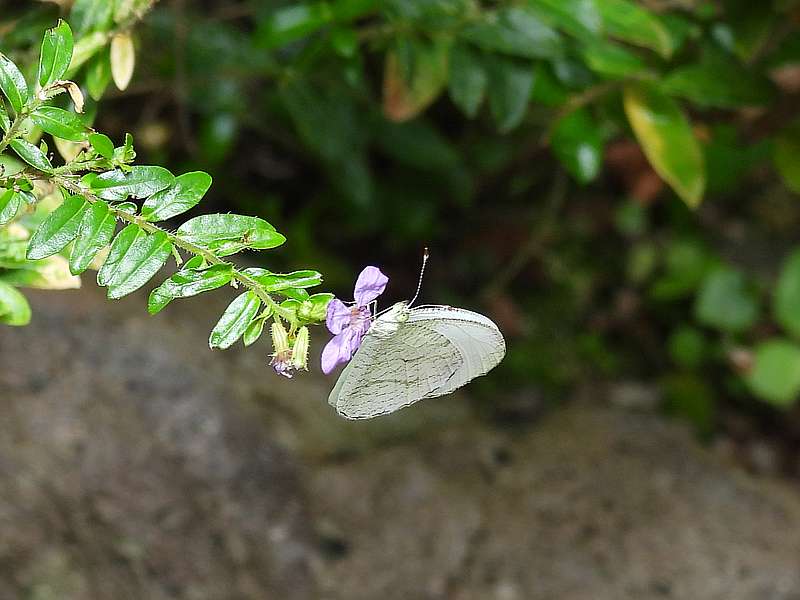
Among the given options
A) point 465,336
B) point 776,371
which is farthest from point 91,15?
point 776,371

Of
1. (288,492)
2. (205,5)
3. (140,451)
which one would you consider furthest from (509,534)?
(205,5)

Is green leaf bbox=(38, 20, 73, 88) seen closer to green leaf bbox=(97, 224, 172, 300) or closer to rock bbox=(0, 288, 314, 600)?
green leaf bbox=(97, 224, 172, 300)

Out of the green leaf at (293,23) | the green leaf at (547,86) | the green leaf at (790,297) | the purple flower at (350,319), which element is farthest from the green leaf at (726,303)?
the purple flower at (350,319)

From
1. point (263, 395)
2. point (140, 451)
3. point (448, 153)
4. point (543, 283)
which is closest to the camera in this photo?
point (140, 451)

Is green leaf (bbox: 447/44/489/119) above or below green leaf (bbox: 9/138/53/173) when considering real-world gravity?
below

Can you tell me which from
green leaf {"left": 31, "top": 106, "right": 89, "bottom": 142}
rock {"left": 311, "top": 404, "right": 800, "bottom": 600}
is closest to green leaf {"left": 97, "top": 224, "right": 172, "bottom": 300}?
green leaf {"left": 31, "top": 106, "right": 89, "bottom": 142}

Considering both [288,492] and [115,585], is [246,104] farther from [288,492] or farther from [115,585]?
[115,585]
